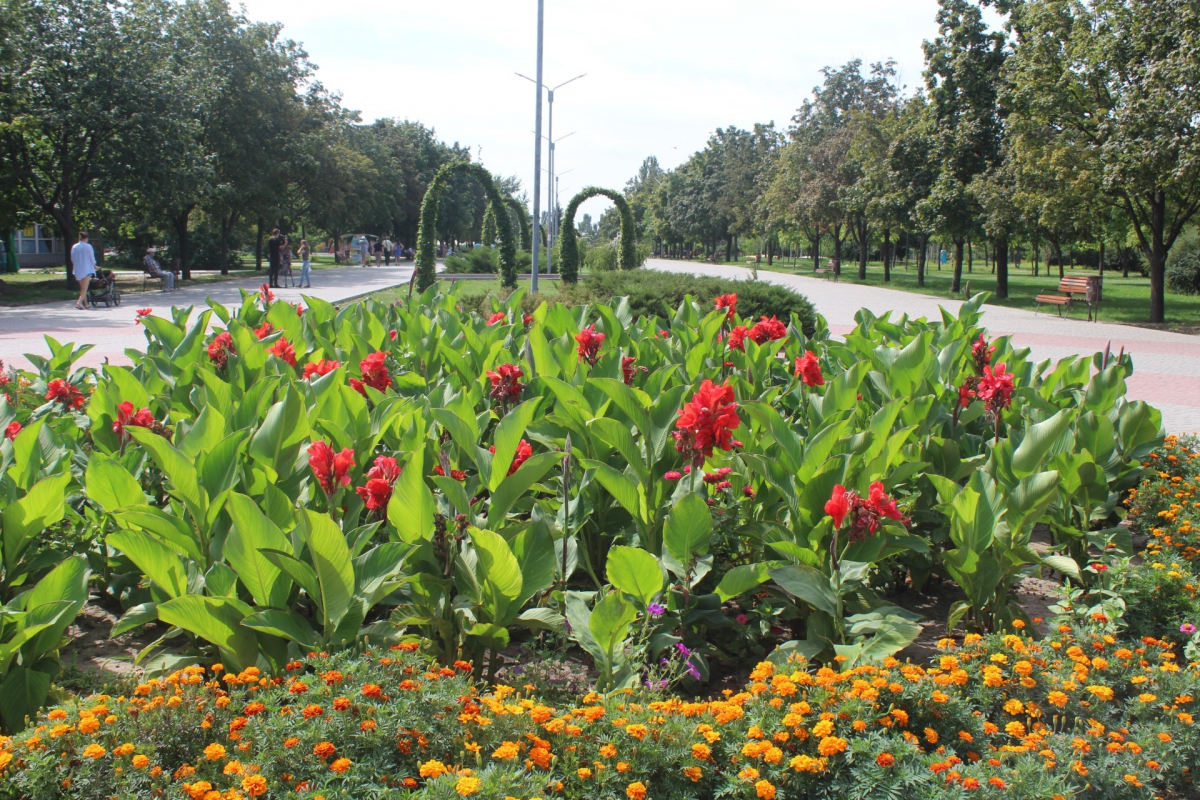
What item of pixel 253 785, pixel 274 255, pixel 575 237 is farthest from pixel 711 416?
pixel 274 255

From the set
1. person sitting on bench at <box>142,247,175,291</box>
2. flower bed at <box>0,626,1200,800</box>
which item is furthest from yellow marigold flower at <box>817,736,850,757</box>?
person sitting on bench at <box>142,247,175,291</box>

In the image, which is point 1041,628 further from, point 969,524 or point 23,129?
point 23,129

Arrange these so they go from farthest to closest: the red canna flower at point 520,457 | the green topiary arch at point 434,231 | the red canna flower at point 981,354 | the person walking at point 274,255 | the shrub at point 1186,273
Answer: the shrub at point 1186,273
the person walking at point 274,255
the green topiary arch at point 434,231
the red canna flower at point 981,354
the red canna flower at point 520,457

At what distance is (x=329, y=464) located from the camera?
2.88 metres

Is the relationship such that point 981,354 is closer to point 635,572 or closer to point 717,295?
point 635,572

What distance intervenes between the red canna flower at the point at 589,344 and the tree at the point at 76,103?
23.8 meters

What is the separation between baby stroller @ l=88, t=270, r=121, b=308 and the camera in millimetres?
20984

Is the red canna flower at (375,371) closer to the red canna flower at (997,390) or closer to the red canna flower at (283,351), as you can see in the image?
the red canna flower at (283,351)

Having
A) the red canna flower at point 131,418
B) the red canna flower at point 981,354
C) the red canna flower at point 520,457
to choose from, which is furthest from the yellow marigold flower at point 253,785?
the red canna flower at point 981,354

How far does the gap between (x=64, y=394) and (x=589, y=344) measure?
9.10ft

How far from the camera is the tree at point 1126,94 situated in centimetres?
1661

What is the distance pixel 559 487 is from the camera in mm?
3756

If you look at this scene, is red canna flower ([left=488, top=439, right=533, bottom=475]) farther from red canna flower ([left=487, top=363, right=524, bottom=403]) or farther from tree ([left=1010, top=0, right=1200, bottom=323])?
tree ([left=1010, top=0, right=1200, bottom=323])

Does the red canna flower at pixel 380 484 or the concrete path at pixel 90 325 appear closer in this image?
the red canna flower at pixel 380 484
